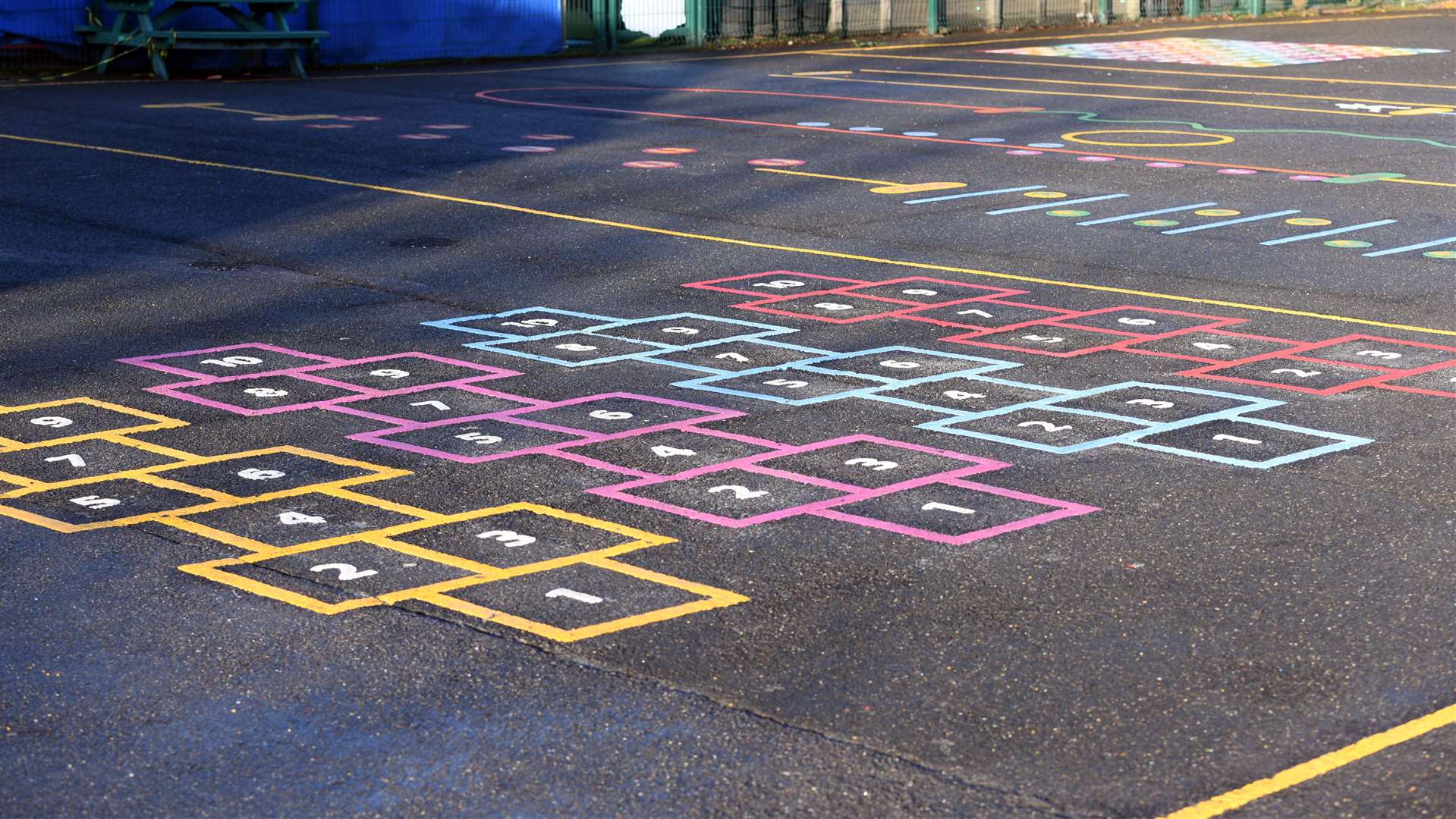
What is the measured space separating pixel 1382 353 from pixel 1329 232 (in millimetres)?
3950

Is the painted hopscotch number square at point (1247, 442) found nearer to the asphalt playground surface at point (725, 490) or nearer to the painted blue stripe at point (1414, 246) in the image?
the asphalt playground surface at point (725, 490)

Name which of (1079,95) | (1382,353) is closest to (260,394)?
(1382,353)

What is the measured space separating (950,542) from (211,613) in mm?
2626

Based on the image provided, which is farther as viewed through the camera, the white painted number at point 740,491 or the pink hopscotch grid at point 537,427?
the pink hopscotch grid at point 537,427

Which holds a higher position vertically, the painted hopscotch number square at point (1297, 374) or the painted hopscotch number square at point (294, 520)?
the painted hopscotch number square at point (1297, 374)

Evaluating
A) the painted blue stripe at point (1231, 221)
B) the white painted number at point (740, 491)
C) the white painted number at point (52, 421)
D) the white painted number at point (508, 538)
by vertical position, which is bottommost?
the white painted number at point (508, 538)

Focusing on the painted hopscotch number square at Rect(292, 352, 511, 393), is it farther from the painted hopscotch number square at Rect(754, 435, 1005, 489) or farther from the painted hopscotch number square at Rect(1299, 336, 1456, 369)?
the painted hopscotch number square at Rect(1299, 336, 1456, 369)

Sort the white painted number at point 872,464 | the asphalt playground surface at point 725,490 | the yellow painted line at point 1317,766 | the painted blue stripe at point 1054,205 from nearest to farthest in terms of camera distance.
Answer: the yellow painted line at point 1317,766
the asphalt playground surface at point 725,490
the white painted number at point 872,464
the painted blue stripe at point 1054,205

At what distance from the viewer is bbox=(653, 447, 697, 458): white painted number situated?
8.31 metres

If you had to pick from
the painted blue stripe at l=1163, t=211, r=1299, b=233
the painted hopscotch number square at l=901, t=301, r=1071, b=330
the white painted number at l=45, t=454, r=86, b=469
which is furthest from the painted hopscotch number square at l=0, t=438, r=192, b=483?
the painted blue stripe at l=1163, t=211, r=1299, b=233

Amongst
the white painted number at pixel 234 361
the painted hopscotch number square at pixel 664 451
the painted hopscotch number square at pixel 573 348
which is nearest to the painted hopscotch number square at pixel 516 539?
the painted hopscotch number square at pixel 664 451

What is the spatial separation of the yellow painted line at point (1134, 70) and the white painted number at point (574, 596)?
66.7 feet

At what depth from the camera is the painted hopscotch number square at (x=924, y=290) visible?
11758mm

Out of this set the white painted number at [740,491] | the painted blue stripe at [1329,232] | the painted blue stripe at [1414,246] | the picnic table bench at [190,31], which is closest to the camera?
the white painted number at [740,491]
